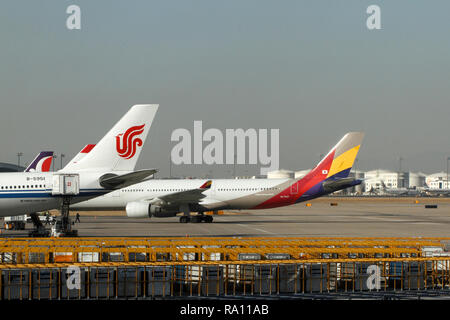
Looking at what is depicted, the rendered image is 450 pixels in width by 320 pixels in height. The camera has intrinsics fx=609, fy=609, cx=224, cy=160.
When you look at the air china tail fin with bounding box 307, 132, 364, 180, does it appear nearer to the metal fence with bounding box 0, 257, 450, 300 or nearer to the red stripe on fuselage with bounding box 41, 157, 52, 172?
the red stripe on fuselage with bounding box 41, 157, 52, 172

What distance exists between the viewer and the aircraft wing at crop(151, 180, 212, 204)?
6050 centimetres

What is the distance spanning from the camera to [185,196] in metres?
61.0

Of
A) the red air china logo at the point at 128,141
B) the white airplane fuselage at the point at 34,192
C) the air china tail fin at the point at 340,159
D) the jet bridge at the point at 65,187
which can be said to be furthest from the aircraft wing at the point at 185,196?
the jet bridge at the point at 65,187

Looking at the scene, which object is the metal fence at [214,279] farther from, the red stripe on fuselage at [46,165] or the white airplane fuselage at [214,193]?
the red stripe on fuselage at [46,165]

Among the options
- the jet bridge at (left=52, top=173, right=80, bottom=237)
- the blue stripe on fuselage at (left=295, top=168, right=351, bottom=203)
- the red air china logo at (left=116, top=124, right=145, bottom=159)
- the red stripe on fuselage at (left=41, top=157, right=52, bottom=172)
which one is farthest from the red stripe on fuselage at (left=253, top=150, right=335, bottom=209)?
the red stripe on fuselage at (left=41, top=157, right=52, bottom=172)

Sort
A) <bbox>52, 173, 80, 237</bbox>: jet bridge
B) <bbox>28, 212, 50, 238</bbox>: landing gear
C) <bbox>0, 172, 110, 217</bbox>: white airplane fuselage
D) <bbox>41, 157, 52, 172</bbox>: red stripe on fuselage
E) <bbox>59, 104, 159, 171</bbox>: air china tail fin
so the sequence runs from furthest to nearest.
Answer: <bbox>41, 157, 52, 172</bbox>: red stripe on fuselage < <bbox>28, 212, 50, 238</bbox>: landing gear < <bbox>59, 104, 159, 171</bbox>: air china tail fin < <bbox>0, 172, 110, 217</bbox>: white airplane fuselage < <bbox>52, 173, 80, 237</bbox>: jet bridge

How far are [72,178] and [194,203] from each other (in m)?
22.5

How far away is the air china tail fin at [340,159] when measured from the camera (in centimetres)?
6222

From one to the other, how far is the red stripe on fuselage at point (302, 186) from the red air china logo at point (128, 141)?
22.2 m

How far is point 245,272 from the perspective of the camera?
66.4 ft

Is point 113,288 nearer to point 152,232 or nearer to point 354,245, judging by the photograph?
point 354,245

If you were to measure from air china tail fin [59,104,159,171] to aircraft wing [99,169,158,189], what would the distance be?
4.43 feet

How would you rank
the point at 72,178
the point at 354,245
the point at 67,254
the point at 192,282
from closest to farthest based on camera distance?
the point at 192,282
the point at 67,254
the point at 354,245
the point at 72,178

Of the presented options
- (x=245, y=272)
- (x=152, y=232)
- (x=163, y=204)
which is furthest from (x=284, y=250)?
(x=163, y=204)
